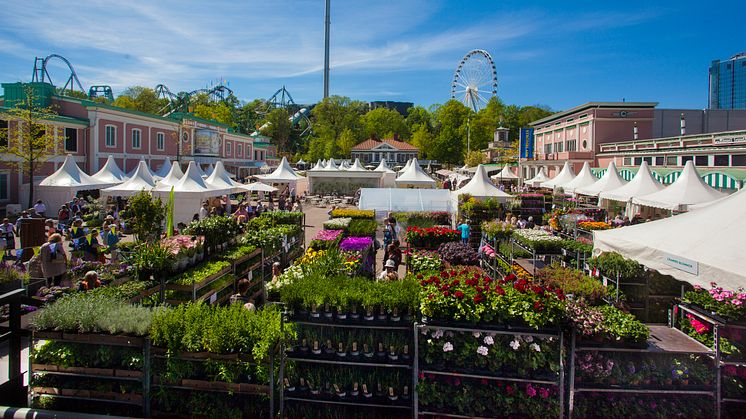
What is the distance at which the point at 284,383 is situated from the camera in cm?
572

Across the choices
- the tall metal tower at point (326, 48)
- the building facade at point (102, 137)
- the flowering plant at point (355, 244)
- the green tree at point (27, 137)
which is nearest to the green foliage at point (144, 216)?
the flowering plant at point (355, 244)

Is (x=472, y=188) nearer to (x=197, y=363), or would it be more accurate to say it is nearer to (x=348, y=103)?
(x=197, y=363)

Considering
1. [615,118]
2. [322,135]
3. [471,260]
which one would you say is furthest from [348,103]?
[471,260]

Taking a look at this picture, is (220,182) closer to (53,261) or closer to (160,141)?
(53,261)

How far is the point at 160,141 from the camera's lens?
42.1 metres

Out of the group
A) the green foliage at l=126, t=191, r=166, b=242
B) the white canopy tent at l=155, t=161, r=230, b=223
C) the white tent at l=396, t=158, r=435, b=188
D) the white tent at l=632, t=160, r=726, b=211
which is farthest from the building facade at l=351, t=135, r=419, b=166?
the green foliage at l=126, t=191, r=166, b=242

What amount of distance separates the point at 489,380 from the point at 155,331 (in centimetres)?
405

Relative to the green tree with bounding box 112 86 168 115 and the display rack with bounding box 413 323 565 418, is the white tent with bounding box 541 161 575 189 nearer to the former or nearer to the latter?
the display rack with bounding box 413 323 565 418

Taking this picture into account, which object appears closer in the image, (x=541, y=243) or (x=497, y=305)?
(x=497, y=305)

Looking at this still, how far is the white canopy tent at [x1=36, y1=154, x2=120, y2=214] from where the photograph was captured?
23.4 m

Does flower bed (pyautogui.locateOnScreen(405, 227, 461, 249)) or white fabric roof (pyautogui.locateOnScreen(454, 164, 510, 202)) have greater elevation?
white fabric roof (pyautogui.locateOnScreen(454, 164, 510, 202))

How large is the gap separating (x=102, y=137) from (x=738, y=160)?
39766 mm

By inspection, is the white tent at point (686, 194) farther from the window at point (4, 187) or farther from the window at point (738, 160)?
the window at point (4, 187)

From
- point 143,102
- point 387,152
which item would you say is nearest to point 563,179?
point 387,152
